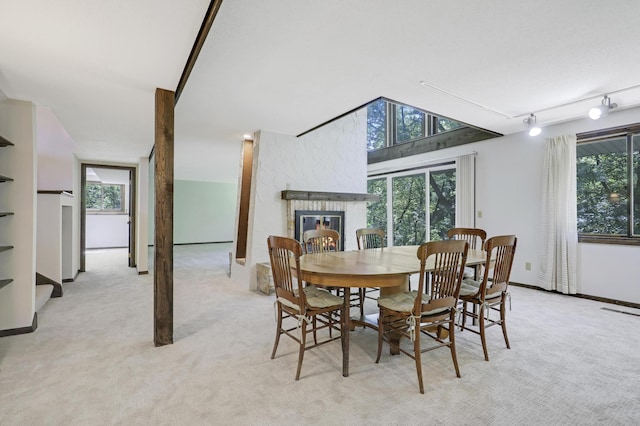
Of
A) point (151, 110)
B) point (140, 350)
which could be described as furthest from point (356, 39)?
point (140, 350)

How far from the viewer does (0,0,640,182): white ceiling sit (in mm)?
1818

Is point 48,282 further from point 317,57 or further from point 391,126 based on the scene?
point 391,126

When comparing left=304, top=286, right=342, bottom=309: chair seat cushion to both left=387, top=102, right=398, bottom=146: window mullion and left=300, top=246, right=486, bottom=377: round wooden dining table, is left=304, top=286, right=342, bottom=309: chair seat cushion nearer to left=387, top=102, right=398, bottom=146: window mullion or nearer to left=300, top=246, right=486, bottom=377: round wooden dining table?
left=300, top=246, right=486, bottom=377: round wooden dining table

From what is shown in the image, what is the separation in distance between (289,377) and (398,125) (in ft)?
19.2

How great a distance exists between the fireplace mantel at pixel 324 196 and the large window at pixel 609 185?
287 cm

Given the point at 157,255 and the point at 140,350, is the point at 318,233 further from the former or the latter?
the point at 140,350

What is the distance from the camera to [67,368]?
7.15 feet

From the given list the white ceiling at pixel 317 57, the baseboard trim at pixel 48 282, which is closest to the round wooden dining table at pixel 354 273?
the white ceiling at pixel 317 57

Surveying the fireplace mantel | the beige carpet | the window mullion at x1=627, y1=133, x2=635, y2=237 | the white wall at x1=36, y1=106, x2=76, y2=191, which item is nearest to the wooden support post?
the beige carpet

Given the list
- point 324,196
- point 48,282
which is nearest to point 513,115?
point 324,196

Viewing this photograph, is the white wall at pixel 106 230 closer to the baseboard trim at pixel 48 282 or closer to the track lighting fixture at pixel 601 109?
the baseboard trim at pixel 48 282

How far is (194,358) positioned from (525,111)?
4324 millimetres

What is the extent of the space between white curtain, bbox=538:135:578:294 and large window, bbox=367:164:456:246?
154cm

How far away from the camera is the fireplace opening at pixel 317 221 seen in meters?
4.73
